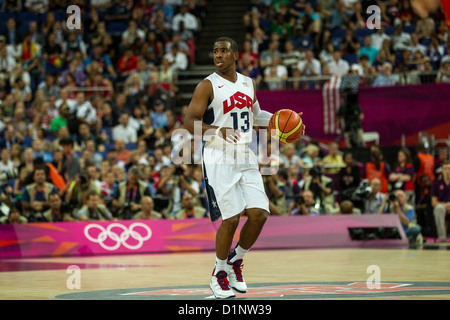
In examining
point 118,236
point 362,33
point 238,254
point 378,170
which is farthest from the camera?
point 362,33

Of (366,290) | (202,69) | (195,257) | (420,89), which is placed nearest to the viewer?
(366,290)

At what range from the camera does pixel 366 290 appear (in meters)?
8.14

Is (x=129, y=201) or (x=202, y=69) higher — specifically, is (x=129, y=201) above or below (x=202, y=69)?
below

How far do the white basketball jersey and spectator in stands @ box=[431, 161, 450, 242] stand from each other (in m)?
9.03

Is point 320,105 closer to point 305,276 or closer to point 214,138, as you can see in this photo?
point 305,276

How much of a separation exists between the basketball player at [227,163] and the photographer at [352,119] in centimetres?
1149

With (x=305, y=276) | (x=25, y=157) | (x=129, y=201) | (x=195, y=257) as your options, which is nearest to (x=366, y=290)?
(x=305, y=276)

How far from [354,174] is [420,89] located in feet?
11.0

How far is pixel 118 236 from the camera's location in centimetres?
1547

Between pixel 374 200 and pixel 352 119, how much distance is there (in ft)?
10.6

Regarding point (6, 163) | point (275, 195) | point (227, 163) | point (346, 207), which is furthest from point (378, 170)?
point (227, 163)

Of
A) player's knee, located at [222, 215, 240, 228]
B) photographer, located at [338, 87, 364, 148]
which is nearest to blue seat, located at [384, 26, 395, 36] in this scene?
photographer, located at [338, 87, 364, 148]

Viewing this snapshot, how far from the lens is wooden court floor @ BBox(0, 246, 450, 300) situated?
849 cm

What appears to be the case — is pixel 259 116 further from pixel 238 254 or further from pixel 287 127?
pixel 238 254
